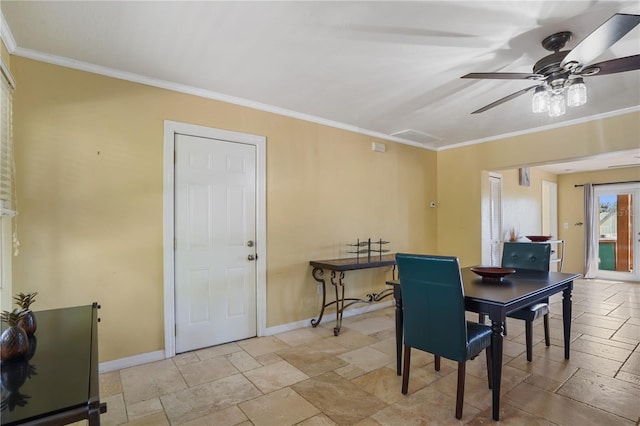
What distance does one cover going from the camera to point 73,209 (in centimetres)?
263

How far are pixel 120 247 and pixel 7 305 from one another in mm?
785

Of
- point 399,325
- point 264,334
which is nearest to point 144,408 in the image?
point 264,334

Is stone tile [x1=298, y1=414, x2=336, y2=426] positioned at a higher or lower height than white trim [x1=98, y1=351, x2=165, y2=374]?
lower

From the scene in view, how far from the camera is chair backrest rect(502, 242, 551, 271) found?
327 centimetres

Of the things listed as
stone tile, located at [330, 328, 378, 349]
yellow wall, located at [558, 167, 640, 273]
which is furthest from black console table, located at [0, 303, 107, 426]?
yellow wall, located at [558, 167, 640, 273]

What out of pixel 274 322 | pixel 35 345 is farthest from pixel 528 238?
pixel 35 345

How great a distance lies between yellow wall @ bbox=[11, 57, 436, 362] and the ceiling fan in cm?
231

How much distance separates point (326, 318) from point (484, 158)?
338 centimetres

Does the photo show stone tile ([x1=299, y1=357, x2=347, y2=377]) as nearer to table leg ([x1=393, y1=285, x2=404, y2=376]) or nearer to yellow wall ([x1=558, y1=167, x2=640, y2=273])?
table leg ([x1=393, y1=285, x2=404, y2=376])

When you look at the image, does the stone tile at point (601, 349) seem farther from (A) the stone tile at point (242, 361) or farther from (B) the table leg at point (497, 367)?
(A) the stone tile at point (242, 361)

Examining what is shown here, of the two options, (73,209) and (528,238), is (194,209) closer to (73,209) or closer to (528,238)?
(73,209)

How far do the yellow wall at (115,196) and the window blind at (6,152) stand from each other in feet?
0.37

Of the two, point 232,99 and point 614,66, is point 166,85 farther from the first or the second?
point 614,66

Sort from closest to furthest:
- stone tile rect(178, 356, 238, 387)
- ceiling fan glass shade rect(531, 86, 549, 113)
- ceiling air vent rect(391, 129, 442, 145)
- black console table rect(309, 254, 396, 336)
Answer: ceiling fan glass shade rect(531, 86, 549, 113) < stone tile rect(178, 356, 238, 387) < black console table rect(309, 254, 396, 336) < ceiling air vent rect(391, 129, 442, 145)
